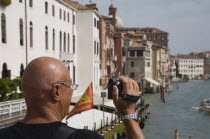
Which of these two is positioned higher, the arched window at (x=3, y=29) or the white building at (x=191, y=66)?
the arched window at (x=3, y=29)

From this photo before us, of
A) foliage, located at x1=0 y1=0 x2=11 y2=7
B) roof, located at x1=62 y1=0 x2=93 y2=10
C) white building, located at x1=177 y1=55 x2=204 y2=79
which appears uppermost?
roof, located at x1=62 y1=0 x2=93 y2=10

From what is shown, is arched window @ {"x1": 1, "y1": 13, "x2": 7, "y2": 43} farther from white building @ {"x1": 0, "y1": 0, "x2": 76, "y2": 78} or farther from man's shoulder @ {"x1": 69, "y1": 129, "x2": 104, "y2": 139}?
man's shoulder @ {"x1": 69, "y1": 129, "x2": 104, "y2": 139}

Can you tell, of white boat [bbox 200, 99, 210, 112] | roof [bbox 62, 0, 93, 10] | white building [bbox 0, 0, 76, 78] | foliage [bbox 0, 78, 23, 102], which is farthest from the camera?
→ white boat [bbox 200, 99, 210, 112]

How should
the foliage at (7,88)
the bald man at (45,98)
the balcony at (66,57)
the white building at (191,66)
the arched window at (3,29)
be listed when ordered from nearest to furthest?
the bald man at (45,98) → the foliage at (7,88) → the arched window at (3,29) → the balcony at (66,57) → the white building at (191,66)

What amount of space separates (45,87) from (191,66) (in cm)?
12886

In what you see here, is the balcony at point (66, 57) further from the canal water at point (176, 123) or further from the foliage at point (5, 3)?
the foliage at point (5, 3)

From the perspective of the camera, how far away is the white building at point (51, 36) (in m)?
14.4

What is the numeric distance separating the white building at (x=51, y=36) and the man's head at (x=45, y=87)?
12690mm

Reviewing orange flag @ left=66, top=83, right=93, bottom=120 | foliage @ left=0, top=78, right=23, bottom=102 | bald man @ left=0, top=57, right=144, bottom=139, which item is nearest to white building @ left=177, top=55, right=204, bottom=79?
foliage @ left=0, top=78, right=23, bottom=102

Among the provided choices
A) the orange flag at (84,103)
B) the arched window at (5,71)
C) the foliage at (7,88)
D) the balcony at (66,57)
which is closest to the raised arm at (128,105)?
the orange flag at (84,103)

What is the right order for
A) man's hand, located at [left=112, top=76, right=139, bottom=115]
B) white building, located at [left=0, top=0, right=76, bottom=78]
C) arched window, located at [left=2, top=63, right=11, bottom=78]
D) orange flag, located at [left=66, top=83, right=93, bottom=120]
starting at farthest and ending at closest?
white building, located at [left=0, top=0, right=76, bottom=78]
arched window, located at [left=2, top=63, right=11, bottom=78]
orange flag, located at [left=66, top=83, right=93, bottom=120]
man's hand, located at [left=112, top=76, right=139, bottom=115]

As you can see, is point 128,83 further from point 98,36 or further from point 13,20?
point 98,36

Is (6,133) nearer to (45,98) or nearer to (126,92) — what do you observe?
(45,98)

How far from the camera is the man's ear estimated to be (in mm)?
1443
